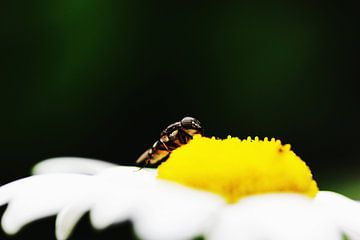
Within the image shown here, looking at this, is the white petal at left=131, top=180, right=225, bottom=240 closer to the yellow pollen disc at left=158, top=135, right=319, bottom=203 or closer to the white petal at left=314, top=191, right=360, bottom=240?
the yellow pollen disc at left=158, top=135, right=319, bottom=203

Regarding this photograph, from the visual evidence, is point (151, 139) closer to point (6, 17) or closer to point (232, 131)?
point (232, 131)

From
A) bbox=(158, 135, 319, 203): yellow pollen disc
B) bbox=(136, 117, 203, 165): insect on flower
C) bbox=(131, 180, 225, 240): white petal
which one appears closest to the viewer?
bbox=(131, 180, 225, 240): white petal

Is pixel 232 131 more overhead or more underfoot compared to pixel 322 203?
more underfoot

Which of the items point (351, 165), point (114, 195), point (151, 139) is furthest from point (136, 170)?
point (351, 165)

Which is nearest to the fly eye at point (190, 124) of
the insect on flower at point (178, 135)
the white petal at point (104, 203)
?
the insect on flower at point (178, 135)

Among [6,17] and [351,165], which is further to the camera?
[351,165]

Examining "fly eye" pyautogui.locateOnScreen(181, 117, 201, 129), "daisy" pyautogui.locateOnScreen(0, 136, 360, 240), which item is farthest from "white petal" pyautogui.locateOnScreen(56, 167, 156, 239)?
"fly eye" pyautogui.locateOnScreen(181, 117, 201, 129)

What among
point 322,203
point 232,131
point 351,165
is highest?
point 322,203
